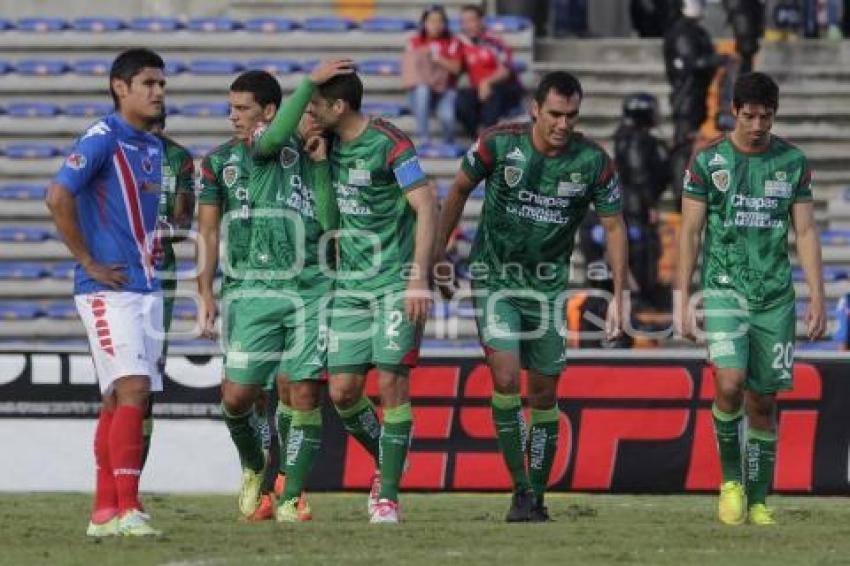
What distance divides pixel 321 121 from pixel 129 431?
6.72 feet

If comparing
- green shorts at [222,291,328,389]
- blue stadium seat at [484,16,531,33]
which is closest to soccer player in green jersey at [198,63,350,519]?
green shorts at [222,291,328,389]

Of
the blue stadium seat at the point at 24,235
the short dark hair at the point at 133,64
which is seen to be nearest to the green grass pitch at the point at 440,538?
the short dark hair at the point at 133,64

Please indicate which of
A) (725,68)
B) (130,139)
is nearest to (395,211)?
(130,139)

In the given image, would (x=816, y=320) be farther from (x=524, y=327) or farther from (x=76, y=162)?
(x=76, y=162)

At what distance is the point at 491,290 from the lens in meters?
12.9

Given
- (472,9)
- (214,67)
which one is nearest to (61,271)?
(214,67)

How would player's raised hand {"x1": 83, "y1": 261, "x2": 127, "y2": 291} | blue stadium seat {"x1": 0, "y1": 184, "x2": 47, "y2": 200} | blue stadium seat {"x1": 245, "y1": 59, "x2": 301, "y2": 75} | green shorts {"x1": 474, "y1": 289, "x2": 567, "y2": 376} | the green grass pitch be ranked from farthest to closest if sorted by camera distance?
blue stadium seat {"x1": 245, "y1": 59, "x2": 301, "y2": 75} → blue stadium seat {"x1": 0, "y1": 184, "x2": 47, "y2": 200} → green shorts {"x1": 474, "y1": 289, "x2": 567, "y2": 376} → player's raised hand {"x1": 83, "y1": 261, "x2": 127, "y2": 291} → the green grass pitch

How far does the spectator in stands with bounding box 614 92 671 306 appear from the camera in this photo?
21.1 m

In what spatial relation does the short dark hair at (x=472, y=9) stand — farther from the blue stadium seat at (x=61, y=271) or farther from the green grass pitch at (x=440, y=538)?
the green grass pitch at (x=440, y=538)

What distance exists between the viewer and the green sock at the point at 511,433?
12.8 meters

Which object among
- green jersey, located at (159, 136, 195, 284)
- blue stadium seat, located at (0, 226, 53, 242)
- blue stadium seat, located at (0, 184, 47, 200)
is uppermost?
green jersey, located at (159, 136, 195, 284)

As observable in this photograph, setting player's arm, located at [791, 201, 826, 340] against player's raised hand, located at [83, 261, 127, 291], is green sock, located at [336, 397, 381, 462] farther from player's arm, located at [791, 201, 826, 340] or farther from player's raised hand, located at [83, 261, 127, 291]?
player's arm, located at [791, 201, 826, 340]

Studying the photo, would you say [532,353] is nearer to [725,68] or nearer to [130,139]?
[130,139]

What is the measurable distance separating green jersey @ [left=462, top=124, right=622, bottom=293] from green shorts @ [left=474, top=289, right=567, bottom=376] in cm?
7
